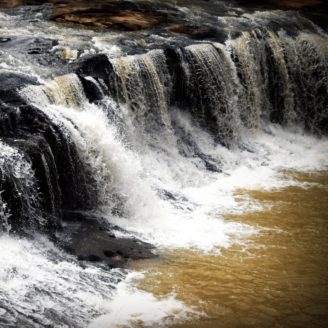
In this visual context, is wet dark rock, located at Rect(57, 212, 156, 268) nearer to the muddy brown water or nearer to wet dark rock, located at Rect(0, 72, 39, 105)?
the muddy brown water

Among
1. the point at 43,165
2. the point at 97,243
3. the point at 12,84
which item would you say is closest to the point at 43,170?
the point at 43,165

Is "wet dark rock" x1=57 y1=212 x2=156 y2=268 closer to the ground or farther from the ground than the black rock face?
closer to the ground

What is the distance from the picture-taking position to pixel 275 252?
807 centimetres

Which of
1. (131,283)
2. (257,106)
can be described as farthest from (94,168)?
(257,106)

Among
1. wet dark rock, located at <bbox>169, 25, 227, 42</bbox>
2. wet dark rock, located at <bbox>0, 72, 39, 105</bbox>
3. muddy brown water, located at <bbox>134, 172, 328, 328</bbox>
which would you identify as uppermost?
wet dark rock, located at <bbox>169, 25, 227, 42</bbox>

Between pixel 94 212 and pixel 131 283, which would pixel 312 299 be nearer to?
pixel 131 283

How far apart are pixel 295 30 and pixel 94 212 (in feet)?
27.5

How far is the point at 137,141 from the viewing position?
10.8 meters

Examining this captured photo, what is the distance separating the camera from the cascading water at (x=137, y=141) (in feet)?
22.9

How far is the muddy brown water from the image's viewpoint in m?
6.60

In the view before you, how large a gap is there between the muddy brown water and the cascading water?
28cm

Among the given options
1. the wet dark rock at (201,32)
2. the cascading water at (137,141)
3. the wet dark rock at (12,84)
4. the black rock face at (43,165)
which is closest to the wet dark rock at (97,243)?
the cascading water at (137,141)

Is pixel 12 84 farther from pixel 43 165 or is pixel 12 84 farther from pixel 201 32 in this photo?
pixel 201 32

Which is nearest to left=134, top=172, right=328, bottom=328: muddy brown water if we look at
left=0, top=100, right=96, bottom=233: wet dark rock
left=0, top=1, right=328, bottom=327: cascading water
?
left=0, top=1, right=328, bottom=327: cascading water
